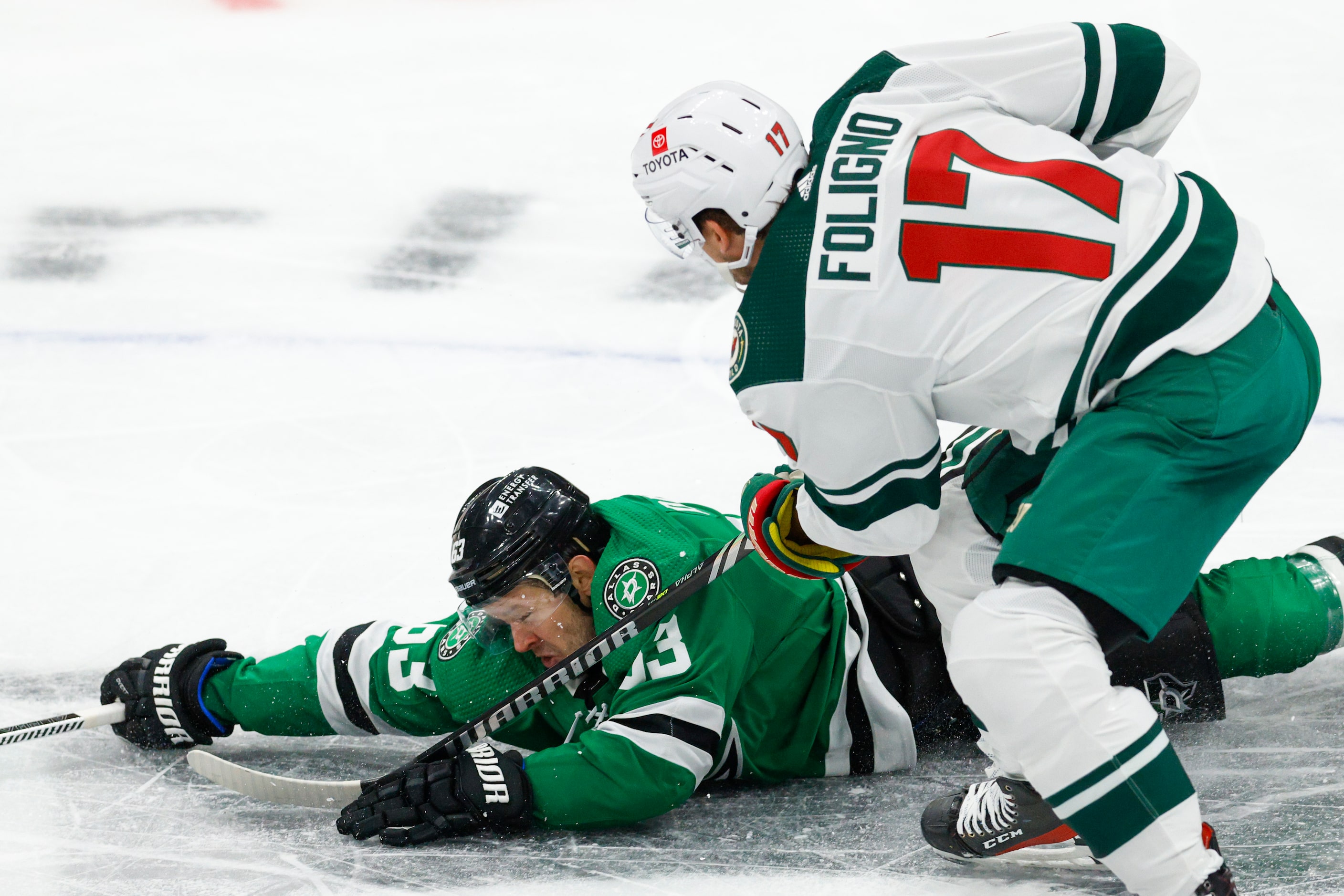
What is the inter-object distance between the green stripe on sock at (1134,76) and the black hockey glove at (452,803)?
1.42 metres

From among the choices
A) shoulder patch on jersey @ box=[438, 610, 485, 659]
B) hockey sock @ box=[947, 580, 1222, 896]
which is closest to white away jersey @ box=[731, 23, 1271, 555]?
hockey sock @ box=[947, 580, 1222, 896]

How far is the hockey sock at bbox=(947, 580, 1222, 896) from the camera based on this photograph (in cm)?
178

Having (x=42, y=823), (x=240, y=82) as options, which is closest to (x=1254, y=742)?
(x=42, y=823)

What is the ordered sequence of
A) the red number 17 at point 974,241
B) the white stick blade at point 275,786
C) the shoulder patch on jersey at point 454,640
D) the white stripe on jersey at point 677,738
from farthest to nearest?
1. the shoulder patch on jersey at point 454,640
2. the white stick blade at point 275,786
3. the white stripe on jersey at point 677,738
4. the red number 17 at point 974,241

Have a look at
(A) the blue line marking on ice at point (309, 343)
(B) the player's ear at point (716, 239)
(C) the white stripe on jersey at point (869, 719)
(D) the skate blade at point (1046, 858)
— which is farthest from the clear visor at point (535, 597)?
(A) the blue line marking on ice at point (309, 343)

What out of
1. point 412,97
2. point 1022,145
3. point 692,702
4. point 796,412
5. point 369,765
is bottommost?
point 369,765

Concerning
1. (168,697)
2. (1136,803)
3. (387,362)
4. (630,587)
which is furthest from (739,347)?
(387,362)

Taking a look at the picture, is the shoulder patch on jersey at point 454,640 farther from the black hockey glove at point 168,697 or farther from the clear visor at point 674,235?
the clear visor at point 674,235

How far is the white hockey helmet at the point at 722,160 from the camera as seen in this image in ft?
6.89

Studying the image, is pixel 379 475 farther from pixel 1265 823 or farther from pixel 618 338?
pixel 1265 823

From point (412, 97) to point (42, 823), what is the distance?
13.3 ft

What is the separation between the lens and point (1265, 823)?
2.32 metres

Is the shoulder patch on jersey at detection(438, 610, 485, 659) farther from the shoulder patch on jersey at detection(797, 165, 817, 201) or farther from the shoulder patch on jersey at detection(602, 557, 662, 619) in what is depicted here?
the shoulder patch on jersey at detection(797, 165, 817, 201)

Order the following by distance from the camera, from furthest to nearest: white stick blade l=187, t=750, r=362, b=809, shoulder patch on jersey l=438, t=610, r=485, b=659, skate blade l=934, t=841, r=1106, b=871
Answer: shoulder patch on jersey l=438, t=610, r=485, b=659
white stick blade l=187, t=750, r=362, b=809
skate blade l=934, t=841, r=1106, b=871
